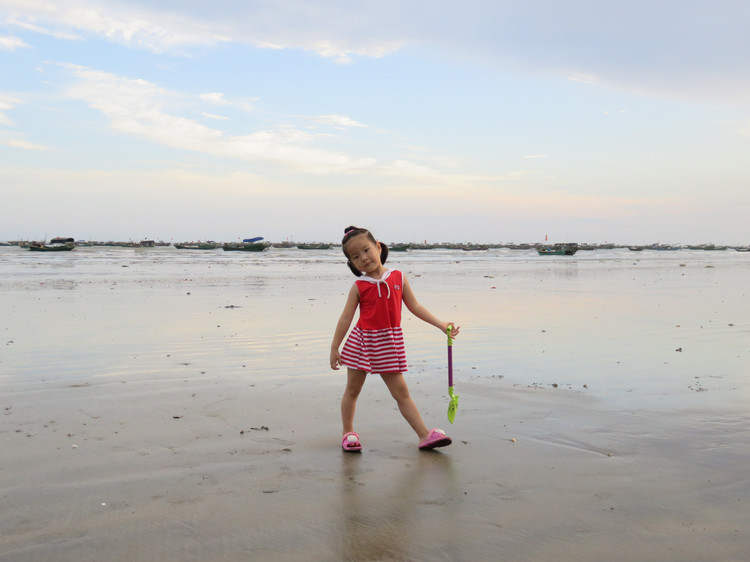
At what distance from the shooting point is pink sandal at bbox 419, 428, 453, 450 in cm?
425

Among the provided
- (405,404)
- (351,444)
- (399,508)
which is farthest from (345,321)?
(399,508)

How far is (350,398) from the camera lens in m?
4.57

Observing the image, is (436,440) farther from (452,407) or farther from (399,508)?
(399,508)

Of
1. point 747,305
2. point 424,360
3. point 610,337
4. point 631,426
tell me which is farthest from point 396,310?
point 747,305

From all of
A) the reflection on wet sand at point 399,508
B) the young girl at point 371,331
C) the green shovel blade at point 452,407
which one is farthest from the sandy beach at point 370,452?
the young girl at point 371,331

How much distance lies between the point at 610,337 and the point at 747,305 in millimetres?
6196

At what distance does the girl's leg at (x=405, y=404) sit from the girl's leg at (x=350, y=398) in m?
0.20

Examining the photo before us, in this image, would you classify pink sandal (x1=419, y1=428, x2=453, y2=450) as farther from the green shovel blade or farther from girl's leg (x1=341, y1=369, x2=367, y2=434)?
girl's leg (x1=341, y1=369, x2=367, y2=434)

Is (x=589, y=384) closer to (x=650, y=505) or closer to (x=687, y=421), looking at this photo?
(x=687, y=421)

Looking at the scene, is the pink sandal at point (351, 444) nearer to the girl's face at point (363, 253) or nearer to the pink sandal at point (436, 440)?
the pink sandal at point (436, 440)

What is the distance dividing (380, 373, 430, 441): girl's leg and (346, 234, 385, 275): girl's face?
0.81 meters

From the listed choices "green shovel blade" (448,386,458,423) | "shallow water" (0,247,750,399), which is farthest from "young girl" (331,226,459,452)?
"shallow water" (0,247,750,399)

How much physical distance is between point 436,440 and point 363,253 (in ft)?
4.65

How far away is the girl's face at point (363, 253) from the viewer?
14.8 ft
